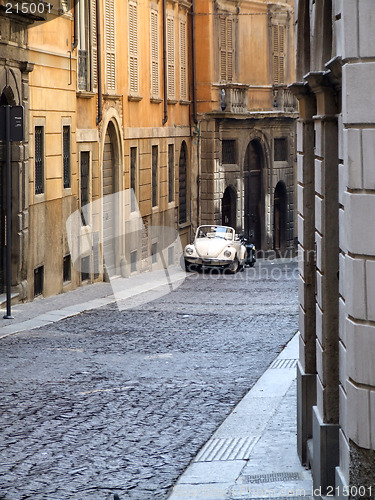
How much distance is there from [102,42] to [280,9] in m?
15.6

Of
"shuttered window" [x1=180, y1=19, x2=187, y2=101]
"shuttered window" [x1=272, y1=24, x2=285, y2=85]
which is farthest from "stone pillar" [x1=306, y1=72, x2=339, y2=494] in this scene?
"shuttered window" [x1=272, y1=24, x2=285, y2=85]

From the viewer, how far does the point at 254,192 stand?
38938 millimetres

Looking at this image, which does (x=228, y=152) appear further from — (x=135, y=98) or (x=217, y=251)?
(x=135, y=98)

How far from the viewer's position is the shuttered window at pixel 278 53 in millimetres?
39406

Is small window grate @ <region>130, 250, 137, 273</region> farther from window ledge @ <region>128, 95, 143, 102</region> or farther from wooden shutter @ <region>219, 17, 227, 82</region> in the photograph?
wooden shutter @ <region>219, 17, 227, 82</region>

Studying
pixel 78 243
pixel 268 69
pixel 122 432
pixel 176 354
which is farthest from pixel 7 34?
pixel 268 69

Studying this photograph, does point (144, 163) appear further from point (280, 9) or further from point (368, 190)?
point (368, 190)

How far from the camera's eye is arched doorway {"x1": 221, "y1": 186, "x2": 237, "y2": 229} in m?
37.3

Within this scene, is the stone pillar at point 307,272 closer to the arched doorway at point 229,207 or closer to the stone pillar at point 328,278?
the stone pillar at point 328,278

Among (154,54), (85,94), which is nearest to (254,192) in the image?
(154,54)

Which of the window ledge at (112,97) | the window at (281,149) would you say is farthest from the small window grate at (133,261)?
the window at (281,149)

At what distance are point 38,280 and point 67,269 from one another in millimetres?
1976

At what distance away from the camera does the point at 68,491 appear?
7840 millimetres

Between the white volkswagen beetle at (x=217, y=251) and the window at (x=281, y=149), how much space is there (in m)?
10.8
